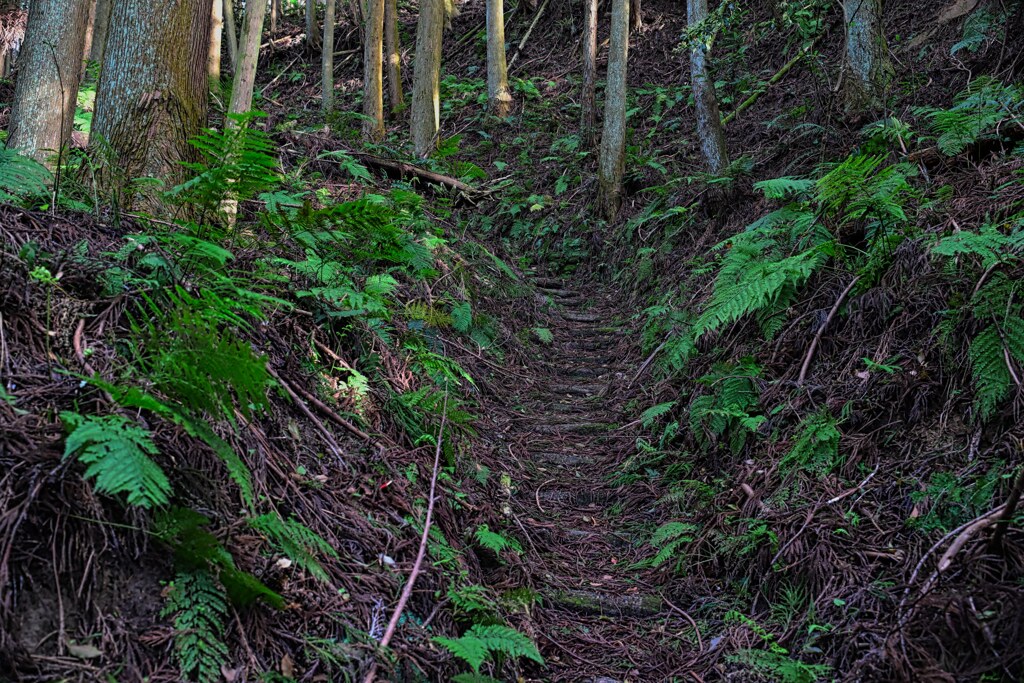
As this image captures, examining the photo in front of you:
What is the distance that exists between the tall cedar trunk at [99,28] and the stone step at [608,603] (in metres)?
11.3

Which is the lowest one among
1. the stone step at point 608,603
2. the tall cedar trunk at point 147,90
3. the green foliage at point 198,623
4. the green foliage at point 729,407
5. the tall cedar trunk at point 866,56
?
the stone step at point 608,603

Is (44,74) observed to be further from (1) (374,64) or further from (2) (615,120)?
(2) (615,120)

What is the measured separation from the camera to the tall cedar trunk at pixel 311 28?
70.5 feet

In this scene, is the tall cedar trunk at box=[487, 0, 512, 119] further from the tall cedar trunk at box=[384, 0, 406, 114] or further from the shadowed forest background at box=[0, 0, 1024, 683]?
the shadowed forest background at box=[0, 0, 1024, 683]

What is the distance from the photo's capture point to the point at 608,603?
4000 mm

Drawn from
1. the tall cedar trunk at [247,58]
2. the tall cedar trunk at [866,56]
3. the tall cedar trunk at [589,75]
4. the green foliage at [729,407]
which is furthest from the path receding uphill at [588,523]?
the tall cedar trunk at [589,75]

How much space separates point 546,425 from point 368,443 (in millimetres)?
2701

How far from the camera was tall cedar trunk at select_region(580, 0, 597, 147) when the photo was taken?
13023mm

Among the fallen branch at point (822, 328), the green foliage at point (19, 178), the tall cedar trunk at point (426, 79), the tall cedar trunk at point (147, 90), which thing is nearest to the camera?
the green foliage at point (19, 178)

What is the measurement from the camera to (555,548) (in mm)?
4492

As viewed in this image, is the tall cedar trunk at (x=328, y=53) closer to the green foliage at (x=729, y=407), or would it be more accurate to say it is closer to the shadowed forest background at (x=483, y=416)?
the shadowed forest background at (x=483, y=416)

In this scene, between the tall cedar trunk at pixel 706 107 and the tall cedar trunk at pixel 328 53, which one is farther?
the tall cedar trunk at pixel 328 53

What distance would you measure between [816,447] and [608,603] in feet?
5.04

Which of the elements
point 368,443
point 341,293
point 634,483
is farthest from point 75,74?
point 634,483
